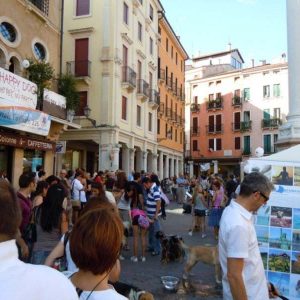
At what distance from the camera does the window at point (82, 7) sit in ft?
82.7

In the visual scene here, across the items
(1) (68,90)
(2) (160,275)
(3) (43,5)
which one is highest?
(3) (43,5)

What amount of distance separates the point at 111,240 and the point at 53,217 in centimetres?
381

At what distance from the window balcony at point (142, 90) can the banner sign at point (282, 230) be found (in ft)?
78.1

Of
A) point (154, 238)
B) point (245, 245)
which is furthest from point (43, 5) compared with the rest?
point (245, 245)

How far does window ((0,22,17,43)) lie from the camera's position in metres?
14.5

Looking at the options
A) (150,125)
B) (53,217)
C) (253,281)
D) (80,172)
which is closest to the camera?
(253,281)

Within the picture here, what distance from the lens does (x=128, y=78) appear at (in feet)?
85.4

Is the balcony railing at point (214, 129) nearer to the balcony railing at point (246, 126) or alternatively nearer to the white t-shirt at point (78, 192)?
the balcony railing at point (246, 126)

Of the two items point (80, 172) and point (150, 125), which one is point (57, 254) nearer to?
point (80, 172)

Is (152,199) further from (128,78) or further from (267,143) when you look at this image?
(267,143)

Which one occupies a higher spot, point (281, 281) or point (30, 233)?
point (30, 233)

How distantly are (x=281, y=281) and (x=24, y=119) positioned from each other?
10728 millimetres

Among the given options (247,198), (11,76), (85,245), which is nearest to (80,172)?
(11,76)

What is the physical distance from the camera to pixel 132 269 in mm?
7836
